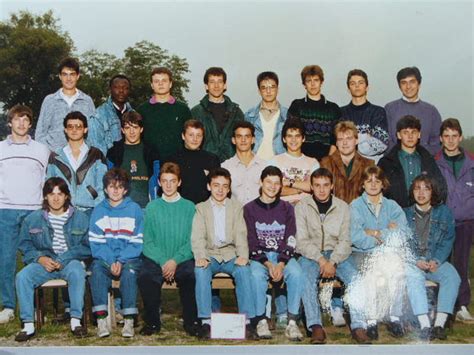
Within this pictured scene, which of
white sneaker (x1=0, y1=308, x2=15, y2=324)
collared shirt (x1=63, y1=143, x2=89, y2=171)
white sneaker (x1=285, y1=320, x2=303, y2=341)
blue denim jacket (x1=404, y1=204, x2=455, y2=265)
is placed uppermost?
collared shirt (x1=63, y1=143, x2=89, y2=171)

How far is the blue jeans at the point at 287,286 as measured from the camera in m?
6.52

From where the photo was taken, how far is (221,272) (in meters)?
6.69

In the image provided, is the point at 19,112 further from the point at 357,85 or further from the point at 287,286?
the point at 357,85

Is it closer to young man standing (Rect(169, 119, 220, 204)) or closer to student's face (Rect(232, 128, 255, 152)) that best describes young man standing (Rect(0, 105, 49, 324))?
young man standing (Rect(169, 119, 220, 204))

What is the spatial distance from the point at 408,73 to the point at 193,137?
1843mm

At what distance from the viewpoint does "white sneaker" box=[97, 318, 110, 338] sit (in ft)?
21.4

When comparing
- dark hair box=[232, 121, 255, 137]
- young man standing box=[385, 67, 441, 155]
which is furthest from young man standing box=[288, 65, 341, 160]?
young man standing box=[385, 67, 441, 155]

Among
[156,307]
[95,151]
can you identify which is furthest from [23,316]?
[95,151]

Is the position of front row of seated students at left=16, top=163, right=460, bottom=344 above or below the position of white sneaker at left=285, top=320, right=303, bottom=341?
above

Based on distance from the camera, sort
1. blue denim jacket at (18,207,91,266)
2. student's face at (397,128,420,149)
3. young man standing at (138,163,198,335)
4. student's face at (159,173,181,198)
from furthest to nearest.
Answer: student's face at (397,128,420,149) → student's face at (159,173,181,198) → blue denim jacket at (18,207,91,266) → young man standing at (138,163,198,335)

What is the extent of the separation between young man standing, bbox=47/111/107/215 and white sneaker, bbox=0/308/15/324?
1.00m

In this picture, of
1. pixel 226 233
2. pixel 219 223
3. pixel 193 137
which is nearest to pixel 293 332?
pixel 226 233

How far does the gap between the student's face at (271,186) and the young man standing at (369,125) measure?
33.4 inches

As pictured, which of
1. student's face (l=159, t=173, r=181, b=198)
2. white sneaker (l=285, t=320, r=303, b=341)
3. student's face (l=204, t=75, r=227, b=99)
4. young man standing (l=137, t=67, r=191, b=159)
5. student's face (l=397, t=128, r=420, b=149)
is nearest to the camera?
white sneaker (l=285, t=320, r=303, b=341)
